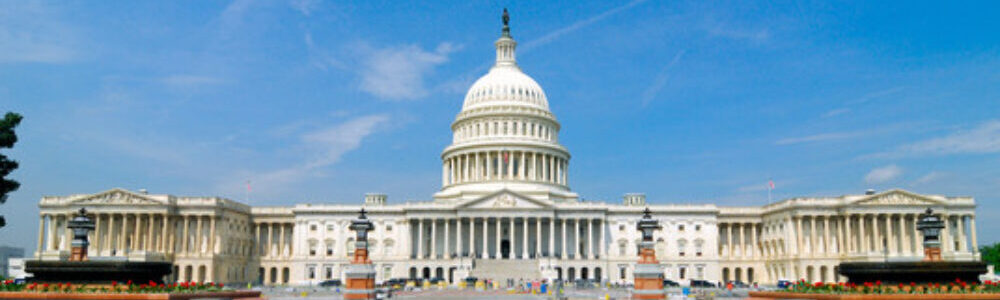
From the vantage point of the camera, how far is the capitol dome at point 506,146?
113625 mm

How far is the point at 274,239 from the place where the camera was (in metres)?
111

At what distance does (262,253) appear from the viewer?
364 feet

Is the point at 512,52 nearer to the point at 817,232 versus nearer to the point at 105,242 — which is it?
the point at 817,232

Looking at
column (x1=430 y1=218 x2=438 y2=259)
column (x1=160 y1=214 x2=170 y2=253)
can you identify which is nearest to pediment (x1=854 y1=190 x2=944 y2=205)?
column (x1=430 y1=218 x2=438 y2=259)

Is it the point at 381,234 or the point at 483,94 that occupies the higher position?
the point at 483,94

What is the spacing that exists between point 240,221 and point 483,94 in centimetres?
3935

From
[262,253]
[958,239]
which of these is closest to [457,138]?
[262,253]

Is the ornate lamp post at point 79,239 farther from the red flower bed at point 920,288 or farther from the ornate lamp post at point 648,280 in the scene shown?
the red flower bed at point 920,288

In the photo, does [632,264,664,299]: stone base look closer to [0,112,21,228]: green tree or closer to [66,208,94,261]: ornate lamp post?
[66,208,94,261]: ornate lamp post

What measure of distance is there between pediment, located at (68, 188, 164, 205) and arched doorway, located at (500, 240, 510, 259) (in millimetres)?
42909

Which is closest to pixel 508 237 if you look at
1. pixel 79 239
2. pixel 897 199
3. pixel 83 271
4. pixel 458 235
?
pixel 458 235

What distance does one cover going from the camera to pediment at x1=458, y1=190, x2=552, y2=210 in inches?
3979

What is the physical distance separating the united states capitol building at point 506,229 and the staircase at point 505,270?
0.20 m

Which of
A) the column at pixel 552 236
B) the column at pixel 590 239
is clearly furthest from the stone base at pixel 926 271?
the column at pixel 590 239
